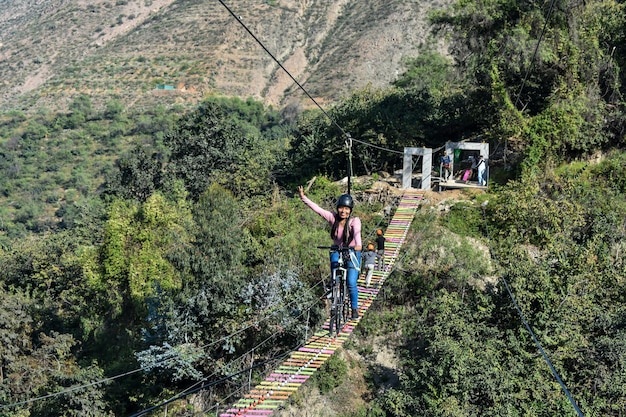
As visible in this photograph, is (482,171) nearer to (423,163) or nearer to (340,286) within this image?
(423,163)

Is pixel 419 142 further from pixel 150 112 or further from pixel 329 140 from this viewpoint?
pixel 150 112

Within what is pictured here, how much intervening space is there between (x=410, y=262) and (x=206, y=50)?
220 feet

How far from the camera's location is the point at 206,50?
78.4 meters

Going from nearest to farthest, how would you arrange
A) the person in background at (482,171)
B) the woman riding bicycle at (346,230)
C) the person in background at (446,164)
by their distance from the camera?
the woman riding bicycle at (346,230) → the person in background at (482,171) → the person in background at (446,164)

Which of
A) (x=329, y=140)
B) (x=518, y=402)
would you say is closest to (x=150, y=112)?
(x=329, y=140)

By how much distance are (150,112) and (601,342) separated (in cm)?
6493

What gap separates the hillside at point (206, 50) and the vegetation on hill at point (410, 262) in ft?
134

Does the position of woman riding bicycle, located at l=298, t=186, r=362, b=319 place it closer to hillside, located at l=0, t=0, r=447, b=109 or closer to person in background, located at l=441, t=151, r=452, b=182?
person in background, located at l=441, t=151, r=452, b=182

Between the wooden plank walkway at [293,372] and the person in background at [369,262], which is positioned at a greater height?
the person in background at [369,262]

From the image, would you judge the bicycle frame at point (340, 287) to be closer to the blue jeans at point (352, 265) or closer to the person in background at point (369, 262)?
the blue jeans at point (352, 265)

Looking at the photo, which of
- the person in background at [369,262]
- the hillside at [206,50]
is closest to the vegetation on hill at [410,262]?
the person in background at [369,262]

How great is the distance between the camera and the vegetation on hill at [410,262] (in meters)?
13.1

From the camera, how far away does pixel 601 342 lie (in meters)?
12.6

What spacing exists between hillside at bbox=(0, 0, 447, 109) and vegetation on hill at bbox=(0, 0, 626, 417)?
40.9m
